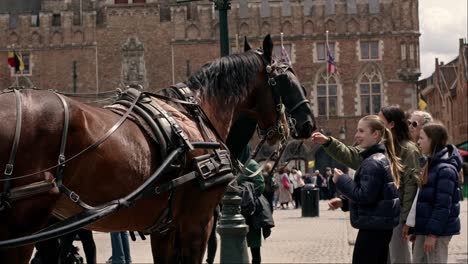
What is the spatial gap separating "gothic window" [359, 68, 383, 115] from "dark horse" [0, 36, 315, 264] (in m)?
37.9

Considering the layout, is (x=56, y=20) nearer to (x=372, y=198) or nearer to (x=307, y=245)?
(x=307, y=245)

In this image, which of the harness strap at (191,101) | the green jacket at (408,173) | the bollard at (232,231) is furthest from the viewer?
the bollard at (232,231)

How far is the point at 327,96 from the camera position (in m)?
43.3

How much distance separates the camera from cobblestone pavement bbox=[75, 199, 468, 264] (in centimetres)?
1223

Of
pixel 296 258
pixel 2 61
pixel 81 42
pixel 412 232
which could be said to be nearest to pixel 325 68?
pixel 81 42

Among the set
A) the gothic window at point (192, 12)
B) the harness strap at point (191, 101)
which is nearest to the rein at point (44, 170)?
the harness strap at point (191, 101)

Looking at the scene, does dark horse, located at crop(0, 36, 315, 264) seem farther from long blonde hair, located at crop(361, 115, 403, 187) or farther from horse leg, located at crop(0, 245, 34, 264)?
long blonde hair, located at crop(361, 115, 403, 187)

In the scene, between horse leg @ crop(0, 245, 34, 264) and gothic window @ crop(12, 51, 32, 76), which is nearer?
horse leg @ crop(0, 245, 34, 264)

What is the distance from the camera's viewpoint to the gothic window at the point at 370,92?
43.0 m

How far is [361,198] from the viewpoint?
5902 millimetres

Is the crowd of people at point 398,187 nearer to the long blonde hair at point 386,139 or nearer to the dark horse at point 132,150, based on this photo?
the long blonde hair at point 386,139

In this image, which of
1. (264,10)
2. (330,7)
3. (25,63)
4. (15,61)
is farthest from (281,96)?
(25,63)

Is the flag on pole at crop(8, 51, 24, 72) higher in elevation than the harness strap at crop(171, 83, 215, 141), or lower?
higher

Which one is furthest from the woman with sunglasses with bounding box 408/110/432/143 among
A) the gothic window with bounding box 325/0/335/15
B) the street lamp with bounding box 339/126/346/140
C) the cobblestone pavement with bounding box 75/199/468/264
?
the gothic window with bounding box 325/0/335/15
